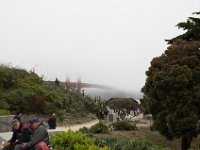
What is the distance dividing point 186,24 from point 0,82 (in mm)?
17103

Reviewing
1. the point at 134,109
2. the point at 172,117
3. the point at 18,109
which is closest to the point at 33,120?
the point at 172,117

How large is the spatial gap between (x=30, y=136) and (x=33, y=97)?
2465 cm

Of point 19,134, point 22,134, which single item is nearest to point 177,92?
point 19,134

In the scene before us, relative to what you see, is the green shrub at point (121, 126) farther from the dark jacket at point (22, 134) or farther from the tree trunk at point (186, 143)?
the dark jacket at point (22, 134)

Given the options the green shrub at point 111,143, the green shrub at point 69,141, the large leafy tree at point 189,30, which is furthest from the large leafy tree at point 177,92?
the green shrub at point 69,141

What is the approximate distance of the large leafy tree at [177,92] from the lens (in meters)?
24.1

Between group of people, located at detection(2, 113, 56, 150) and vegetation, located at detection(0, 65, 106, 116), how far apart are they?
786 inches

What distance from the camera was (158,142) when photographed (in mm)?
26422

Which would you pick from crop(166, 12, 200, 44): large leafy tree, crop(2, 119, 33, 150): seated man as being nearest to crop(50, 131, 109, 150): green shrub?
crop(2, 119, 33, 150): seated man

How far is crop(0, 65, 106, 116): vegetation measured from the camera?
33188mm

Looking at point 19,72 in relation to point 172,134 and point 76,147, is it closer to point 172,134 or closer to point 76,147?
point 172,134

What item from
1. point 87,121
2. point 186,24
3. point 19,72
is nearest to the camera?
point 186,24

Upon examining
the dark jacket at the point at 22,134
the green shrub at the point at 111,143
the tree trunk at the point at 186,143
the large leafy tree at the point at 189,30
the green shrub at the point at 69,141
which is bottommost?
the tree trunk at the point at 186,143

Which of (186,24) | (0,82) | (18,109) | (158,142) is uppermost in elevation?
(186,24)
